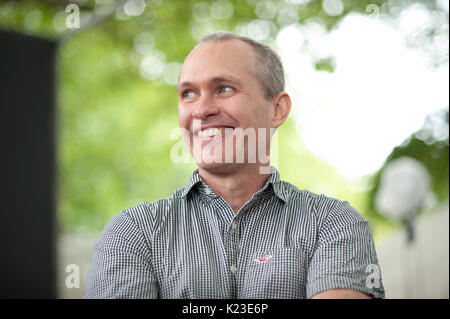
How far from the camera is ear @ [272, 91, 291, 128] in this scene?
1440 mm

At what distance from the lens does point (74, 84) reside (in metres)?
4.93

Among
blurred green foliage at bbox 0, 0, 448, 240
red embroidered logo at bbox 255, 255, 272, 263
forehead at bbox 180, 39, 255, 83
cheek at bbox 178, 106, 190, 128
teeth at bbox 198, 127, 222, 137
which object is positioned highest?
blurred green foliage at bbox 0, 0, 448, 240

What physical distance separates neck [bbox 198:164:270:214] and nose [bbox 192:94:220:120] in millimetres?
150

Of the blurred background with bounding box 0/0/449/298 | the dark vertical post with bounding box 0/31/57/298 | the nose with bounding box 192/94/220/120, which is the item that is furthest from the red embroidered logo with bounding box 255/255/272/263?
the dark vertical post with bounding box 0/31/57/298

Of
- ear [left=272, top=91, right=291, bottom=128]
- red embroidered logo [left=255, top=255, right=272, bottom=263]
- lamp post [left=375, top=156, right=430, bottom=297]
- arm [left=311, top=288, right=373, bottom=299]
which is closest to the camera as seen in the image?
arm [left=311, top=288, right=373, bottom=299]

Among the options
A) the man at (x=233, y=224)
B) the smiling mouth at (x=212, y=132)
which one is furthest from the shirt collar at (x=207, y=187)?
the smiling mouth at (x=212, y=132)

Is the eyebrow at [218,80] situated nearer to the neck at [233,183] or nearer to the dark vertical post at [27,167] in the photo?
the neck at [233,183]

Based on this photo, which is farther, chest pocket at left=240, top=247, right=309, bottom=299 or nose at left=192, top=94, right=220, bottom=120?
nose at left=192, top=94, right=220, bottom=120

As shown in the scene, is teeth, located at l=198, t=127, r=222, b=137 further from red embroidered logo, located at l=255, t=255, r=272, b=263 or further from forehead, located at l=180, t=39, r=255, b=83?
red embroidered logo, located at l=255, t=255, r=272, b=263

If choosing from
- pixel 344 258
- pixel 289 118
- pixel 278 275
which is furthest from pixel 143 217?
pixel 289 118

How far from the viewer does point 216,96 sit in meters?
1.32

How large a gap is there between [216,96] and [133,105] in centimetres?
308
